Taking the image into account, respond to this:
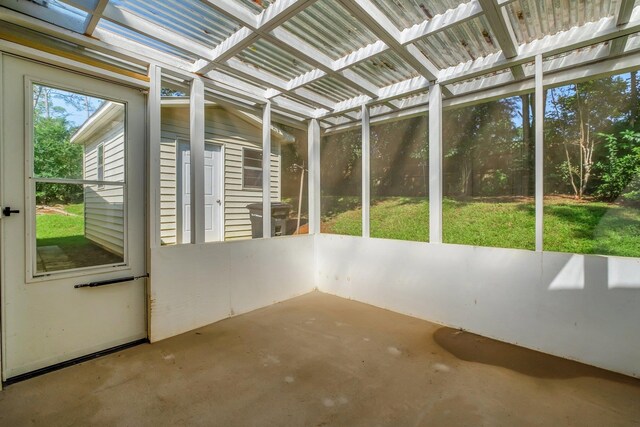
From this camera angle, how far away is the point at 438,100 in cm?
294

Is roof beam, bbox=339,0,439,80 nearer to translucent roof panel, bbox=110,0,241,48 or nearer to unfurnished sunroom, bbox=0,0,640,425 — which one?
unfurnished sunroom, bbox=0,0,640,425

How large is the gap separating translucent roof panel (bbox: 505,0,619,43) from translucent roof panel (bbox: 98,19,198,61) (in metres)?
2.51

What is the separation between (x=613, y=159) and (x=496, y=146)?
1432 millimetres

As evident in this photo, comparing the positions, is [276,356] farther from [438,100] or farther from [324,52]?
[438,100]

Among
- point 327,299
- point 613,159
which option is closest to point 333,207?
point 327,299

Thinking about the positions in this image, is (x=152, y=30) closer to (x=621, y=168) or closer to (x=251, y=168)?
(x=251, y=168)

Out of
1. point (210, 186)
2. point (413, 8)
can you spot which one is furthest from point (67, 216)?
point (413, 8)

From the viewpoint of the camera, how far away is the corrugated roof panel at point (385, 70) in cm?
268

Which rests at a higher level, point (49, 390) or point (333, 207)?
point (333, 207)

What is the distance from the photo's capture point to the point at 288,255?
3.70m

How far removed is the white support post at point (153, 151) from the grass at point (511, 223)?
2.52 m

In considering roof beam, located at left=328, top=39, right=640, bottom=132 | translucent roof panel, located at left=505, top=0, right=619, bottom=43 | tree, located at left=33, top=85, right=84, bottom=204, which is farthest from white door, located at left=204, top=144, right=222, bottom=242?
translucent roof panel, located at left=505, top=0, right=619, bottom=43

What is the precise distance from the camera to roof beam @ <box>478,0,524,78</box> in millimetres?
1802

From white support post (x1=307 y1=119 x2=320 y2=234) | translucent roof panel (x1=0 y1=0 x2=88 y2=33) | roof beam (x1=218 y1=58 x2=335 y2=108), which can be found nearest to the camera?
translucent roof panel (x1=0 y1=0 x2=88 y2=33)
